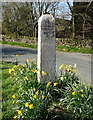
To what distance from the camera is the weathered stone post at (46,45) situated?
12.8 ft

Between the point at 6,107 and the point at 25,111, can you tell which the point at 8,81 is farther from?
the point at 25,111

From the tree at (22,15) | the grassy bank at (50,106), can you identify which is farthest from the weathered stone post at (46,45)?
the tree at (22,15)

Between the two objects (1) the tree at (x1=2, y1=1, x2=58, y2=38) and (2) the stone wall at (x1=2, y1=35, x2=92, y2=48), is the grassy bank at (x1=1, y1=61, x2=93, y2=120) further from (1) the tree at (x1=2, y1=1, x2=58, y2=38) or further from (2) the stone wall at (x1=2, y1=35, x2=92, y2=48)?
(1) the tree at (x1=2, y1=1, x2=58, y2=38)

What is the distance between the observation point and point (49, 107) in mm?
3168

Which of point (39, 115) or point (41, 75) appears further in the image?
point (41, 75)

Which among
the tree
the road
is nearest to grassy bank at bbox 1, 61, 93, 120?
the road

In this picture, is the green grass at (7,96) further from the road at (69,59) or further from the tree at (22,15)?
the tree at (22,15)

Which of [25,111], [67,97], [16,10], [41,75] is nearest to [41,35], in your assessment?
[41,75]

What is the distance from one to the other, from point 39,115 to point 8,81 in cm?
227

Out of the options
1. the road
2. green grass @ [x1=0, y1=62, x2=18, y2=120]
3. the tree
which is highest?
the tree

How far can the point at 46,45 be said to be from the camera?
155 inches

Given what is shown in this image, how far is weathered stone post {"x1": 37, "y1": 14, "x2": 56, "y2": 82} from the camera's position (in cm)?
389

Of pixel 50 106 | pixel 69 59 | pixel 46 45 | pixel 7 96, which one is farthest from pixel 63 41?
pixel 50 106

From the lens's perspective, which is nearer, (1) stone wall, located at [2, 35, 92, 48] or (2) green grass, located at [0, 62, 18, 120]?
(2) green grass, located at [0, 62, 18, 120]
